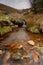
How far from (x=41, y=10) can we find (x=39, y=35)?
7.51 m

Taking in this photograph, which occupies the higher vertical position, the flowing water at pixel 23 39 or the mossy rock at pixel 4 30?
the mossy rock at pixel 4 30

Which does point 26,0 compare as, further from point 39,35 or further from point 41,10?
point 39,35

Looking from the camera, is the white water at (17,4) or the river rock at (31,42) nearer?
the river rock at (31,42)

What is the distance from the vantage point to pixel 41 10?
76.0 ft

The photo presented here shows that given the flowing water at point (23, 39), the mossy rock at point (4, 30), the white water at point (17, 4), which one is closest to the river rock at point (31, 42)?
the flowing water at point (23, 39)

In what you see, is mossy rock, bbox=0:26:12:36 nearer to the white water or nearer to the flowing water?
the flowing water

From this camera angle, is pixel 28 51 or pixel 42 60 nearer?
pixel 42 60

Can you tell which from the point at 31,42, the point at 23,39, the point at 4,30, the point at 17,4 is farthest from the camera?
the point at 17,4

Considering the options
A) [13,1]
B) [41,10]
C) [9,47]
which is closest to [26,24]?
[41,10]


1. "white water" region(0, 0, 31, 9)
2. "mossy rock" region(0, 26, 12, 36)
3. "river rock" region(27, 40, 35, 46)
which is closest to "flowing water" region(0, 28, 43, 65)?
"river rock" region(27, 40, 35, 46)

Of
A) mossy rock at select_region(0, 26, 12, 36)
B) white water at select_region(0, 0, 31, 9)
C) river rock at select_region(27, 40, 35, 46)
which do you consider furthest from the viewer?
white water at select_region(0, 0, 31, 9)

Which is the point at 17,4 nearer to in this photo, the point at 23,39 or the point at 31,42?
the point at 23,39

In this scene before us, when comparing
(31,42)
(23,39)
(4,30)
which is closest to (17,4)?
(4,30)

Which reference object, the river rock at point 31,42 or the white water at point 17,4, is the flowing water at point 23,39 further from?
the white water at point 17,4
